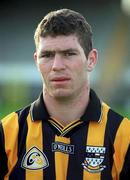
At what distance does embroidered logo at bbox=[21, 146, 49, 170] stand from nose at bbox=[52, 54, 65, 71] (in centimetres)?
42

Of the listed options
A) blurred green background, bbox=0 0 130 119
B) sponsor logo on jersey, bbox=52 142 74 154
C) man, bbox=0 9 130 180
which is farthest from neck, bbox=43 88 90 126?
blurred green background, bbox=0 0 130 119

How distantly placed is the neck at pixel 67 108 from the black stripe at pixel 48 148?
67mm

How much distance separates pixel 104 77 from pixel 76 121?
13.5 meters

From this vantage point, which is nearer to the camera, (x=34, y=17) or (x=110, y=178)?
(x=110, y=178)

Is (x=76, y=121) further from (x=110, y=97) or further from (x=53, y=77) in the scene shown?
(x=110, y=97)

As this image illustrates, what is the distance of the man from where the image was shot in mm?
2551

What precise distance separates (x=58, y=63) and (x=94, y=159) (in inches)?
19.9

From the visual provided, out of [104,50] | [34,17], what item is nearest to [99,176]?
[104,50]

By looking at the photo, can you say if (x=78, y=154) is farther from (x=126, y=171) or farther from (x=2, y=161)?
(x=2, y=161)

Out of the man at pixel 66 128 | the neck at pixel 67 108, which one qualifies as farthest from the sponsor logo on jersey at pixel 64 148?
the neck at pixel 67 108

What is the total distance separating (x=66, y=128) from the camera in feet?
8.77

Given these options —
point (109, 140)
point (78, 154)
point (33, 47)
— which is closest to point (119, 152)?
point (109, 140)

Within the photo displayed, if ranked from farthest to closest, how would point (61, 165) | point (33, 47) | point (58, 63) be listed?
1. point (33, 47)
2. point (61, 165)
3. point (58, 63)

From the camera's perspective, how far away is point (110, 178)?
2.63 meters
